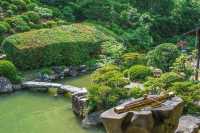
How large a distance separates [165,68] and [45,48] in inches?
294

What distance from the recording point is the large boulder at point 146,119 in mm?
11641

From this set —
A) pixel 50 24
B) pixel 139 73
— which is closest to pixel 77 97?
pixel 139 73

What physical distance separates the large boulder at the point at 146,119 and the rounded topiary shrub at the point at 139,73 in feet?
23.9

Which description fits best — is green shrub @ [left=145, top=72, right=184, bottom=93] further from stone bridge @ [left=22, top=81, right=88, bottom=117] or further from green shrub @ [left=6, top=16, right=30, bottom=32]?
green shrub @ [left=6, top=16, right=30, bottom=32]

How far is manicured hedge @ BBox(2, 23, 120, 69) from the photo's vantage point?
2578 cm

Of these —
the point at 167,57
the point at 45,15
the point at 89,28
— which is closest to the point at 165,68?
the point at 167,57

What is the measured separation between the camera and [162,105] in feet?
40.5

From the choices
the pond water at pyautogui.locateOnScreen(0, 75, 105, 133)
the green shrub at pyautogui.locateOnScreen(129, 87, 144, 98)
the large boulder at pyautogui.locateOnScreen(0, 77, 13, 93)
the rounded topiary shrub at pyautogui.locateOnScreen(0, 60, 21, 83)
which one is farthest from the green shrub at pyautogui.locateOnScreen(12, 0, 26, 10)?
the green shrub at pyautogui.locateOnScreen(129, 87, 144, 98)

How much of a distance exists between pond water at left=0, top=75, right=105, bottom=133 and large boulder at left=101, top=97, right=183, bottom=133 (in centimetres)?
525

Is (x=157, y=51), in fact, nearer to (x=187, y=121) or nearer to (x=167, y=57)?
(x=167, y=57)

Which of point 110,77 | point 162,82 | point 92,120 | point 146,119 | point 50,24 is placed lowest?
point 92,120

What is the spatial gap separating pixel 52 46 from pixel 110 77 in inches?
325

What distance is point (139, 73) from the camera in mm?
19875

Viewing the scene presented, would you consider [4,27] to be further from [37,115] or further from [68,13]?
[37,115]
